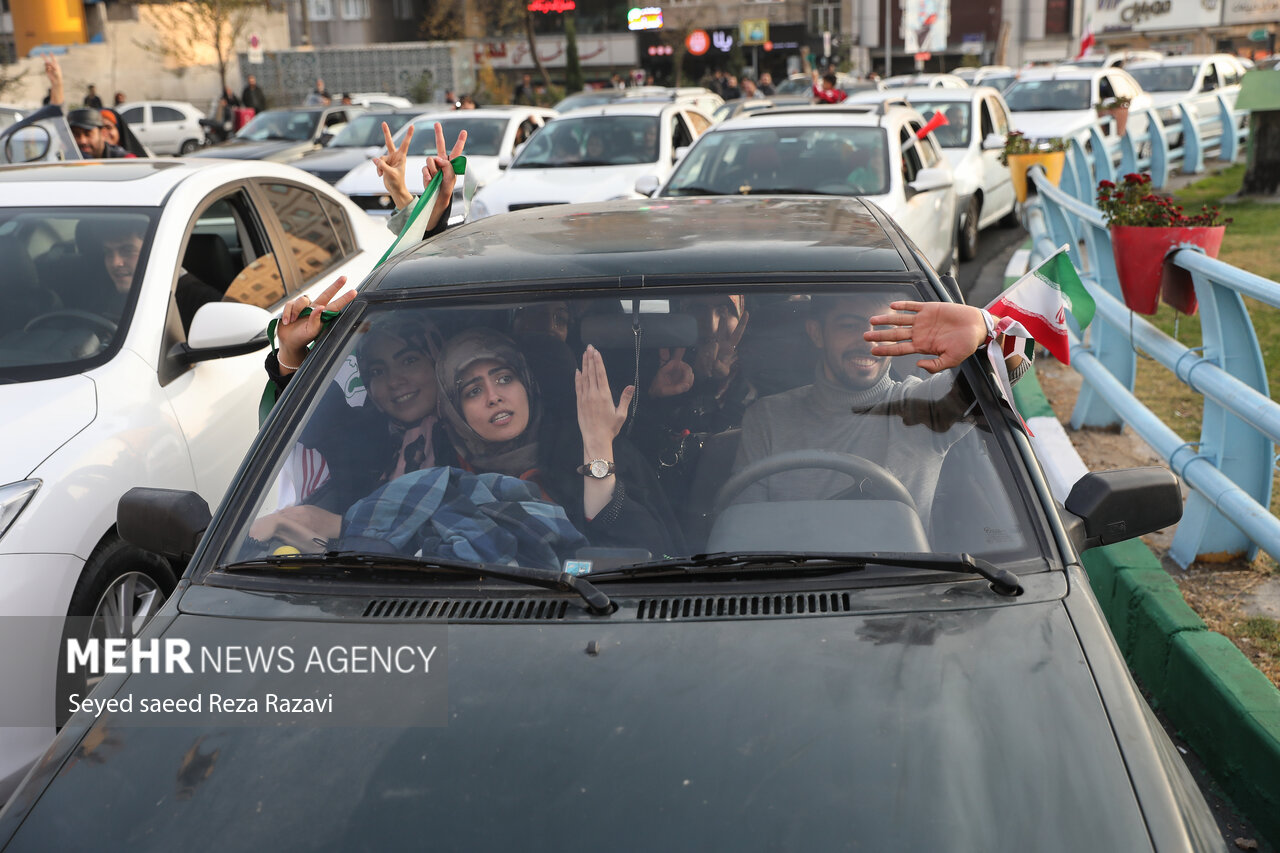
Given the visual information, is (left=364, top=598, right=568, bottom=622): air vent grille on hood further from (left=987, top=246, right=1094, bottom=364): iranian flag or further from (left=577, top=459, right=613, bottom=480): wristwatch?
(left=987, top=246, right=1094, bottom=364): iranian flag

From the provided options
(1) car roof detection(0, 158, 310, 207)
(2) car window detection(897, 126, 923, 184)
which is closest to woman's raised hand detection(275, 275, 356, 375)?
(1) car roof detection(0, 158, 310, 207)

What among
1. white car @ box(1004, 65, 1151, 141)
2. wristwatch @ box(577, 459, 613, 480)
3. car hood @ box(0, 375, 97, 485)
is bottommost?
car hood @ box(0, 375, 97, 485)

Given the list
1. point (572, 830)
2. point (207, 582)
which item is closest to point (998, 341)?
point (572, 830)

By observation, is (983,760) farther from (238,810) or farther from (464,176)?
(464,176)

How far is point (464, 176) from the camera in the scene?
483 centimetres

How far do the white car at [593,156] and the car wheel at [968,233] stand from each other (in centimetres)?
294

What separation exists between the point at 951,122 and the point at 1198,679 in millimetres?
11179

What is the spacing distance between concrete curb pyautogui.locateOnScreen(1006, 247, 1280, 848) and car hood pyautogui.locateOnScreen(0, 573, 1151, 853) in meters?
1.21

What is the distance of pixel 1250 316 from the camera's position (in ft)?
24.5

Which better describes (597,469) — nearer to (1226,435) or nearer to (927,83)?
(1226,435)

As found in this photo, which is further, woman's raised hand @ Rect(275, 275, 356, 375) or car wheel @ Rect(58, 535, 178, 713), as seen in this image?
car wheel @ Rect(58, 535, 178, 713)

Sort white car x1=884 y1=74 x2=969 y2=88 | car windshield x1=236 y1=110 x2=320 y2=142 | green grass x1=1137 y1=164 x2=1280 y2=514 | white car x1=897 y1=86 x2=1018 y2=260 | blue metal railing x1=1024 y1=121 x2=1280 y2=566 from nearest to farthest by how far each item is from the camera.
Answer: blue metal railing x1=1024 y1=121 x2=1280 y2=566, green grass x1=1137 y1=164 x2=1280 y2=514, white car x1=897 y1=86 x2=1018 y2=260, car windshield x1=236 y1=110 x2=320 y2=142, white car x1=884 y1=74 x2=969 y2=88

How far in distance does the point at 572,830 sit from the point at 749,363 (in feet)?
4.33

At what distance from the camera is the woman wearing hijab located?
2660 millimetres
